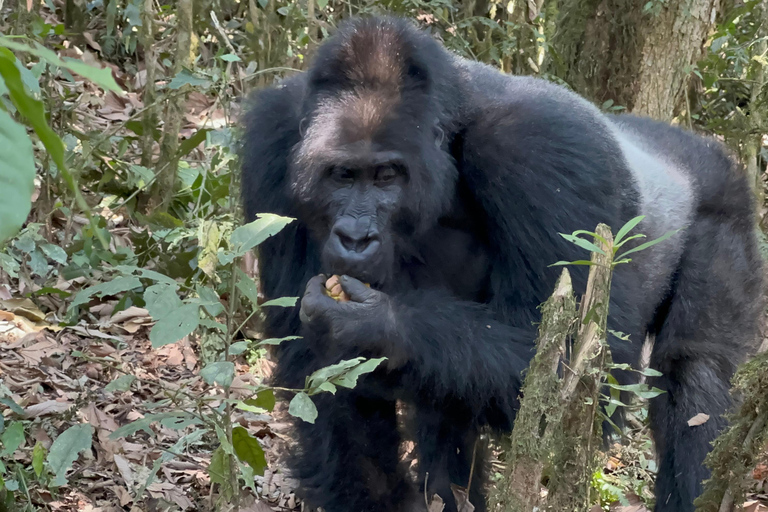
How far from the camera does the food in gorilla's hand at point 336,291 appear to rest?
359 cm

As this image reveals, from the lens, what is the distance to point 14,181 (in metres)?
0.78

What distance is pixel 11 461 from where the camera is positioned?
3.92 metres

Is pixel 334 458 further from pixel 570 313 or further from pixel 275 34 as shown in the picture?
pixel 275 34

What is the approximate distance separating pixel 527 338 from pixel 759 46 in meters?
5.23

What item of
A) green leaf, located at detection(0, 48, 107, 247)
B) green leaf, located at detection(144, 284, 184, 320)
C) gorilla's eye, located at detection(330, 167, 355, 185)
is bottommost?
green leaf, located at detection(144, 284, 184, 320)

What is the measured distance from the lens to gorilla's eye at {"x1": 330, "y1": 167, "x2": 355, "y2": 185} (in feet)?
12.2

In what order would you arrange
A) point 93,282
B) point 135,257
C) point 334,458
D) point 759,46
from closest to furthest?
point 334,458
point 135,257
point 93,282
point 759,46

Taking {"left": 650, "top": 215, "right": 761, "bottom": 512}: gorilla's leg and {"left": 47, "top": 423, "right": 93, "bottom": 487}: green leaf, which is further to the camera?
{"left": 650, "top": 215, "right": 761, "bottom": 512}: gorilla's leg

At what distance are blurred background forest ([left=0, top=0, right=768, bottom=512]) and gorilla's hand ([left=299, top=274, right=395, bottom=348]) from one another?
0.59 ft

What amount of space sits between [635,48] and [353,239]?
4.02m

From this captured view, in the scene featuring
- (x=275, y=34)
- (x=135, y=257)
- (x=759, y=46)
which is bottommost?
(x=135, y=257)

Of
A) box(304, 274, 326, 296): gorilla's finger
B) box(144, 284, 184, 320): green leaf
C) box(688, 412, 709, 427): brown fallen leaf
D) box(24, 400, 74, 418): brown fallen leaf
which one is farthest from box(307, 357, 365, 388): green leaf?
box(688, 412, 709, 427): brown fallen leaf

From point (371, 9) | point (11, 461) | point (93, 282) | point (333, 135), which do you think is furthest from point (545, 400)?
point (371, 9)

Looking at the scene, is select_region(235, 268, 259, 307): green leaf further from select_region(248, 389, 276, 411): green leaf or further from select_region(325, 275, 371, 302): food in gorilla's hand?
select_region(325, 275, 371, 302): food in gorilla's hand
